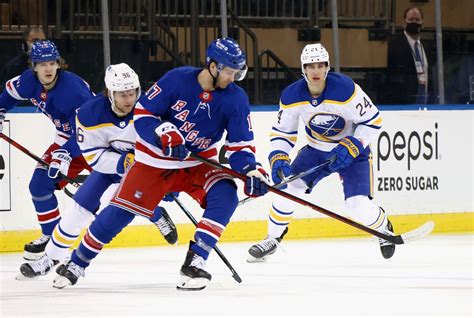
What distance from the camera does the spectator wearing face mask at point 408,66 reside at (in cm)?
978

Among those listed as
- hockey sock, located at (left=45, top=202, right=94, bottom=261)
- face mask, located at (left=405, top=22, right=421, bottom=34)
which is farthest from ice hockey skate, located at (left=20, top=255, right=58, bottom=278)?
face mask, located at (left=405, top=22, right=421, bottom=34)

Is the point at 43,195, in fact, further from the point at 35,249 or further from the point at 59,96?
the point at 59,96

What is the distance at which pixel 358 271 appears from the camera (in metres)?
6.71

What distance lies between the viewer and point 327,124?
7035mm

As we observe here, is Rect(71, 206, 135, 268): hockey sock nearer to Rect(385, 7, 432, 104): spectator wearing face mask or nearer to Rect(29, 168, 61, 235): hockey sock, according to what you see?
Rect(29, 168, 61, 235): hockey sock

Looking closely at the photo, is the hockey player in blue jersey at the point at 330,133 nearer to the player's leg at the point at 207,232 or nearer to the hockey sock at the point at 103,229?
the player's leg at the point at 207,232

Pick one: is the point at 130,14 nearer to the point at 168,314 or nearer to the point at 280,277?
the point at 280,277

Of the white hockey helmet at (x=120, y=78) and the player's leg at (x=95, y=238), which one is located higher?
the white hockey helmet at (x=120, y=78)

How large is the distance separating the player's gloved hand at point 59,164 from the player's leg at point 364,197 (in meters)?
1.62

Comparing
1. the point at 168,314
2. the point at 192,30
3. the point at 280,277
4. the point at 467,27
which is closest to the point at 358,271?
the point at 280,277

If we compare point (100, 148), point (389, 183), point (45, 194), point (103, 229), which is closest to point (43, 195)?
point (45, 194)

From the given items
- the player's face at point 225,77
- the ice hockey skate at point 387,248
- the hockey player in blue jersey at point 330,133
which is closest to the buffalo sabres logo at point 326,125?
the hockey player in blue jersey at point 330,133

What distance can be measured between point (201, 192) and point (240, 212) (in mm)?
2956

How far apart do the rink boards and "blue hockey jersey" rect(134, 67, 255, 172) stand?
2438mm
